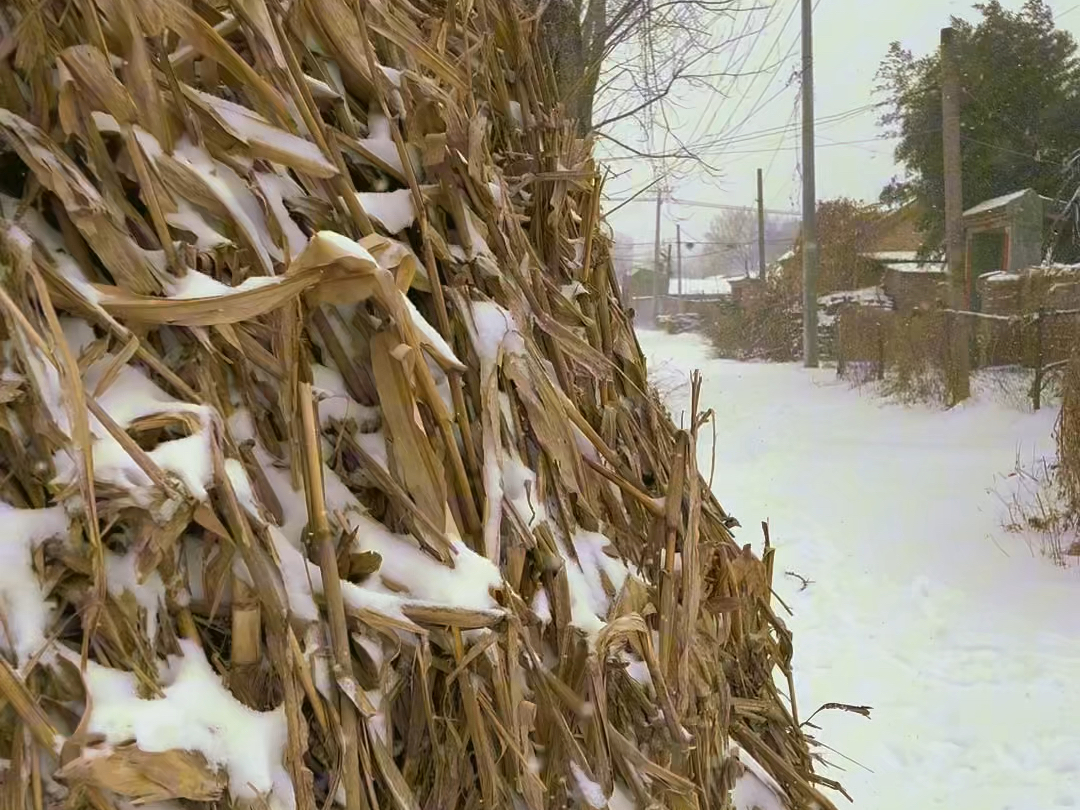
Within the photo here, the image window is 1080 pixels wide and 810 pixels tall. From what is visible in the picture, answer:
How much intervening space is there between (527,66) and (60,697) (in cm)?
76

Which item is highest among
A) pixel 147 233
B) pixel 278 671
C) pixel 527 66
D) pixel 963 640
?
pixel 527 66

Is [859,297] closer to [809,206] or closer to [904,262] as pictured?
[904,262]

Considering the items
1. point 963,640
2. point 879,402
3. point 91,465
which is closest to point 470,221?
point 91,465

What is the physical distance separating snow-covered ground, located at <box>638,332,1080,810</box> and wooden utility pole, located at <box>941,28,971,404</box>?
782mm

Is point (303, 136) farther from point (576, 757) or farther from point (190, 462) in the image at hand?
point (576, 757)

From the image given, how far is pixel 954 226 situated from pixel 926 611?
8339 mm

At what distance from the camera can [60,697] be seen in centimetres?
44

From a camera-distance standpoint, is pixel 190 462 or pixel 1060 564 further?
pixel 1060 564

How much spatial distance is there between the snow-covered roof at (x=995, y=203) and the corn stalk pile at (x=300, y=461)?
572 inches

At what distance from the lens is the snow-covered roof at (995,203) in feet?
42.4

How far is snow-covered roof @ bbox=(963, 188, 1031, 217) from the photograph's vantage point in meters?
12.9

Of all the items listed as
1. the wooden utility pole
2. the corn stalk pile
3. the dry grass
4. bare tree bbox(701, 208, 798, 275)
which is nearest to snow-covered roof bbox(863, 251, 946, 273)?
the wooden utility pole

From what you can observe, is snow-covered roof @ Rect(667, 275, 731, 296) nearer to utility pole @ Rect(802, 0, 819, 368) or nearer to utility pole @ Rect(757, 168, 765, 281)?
utility pole @ Rect(757, 168, 765, 281)

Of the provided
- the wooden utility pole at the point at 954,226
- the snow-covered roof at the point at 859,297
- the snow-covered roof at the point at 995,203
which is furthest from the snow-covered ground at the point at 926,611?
the snow-covered roof at the point at 859,297
